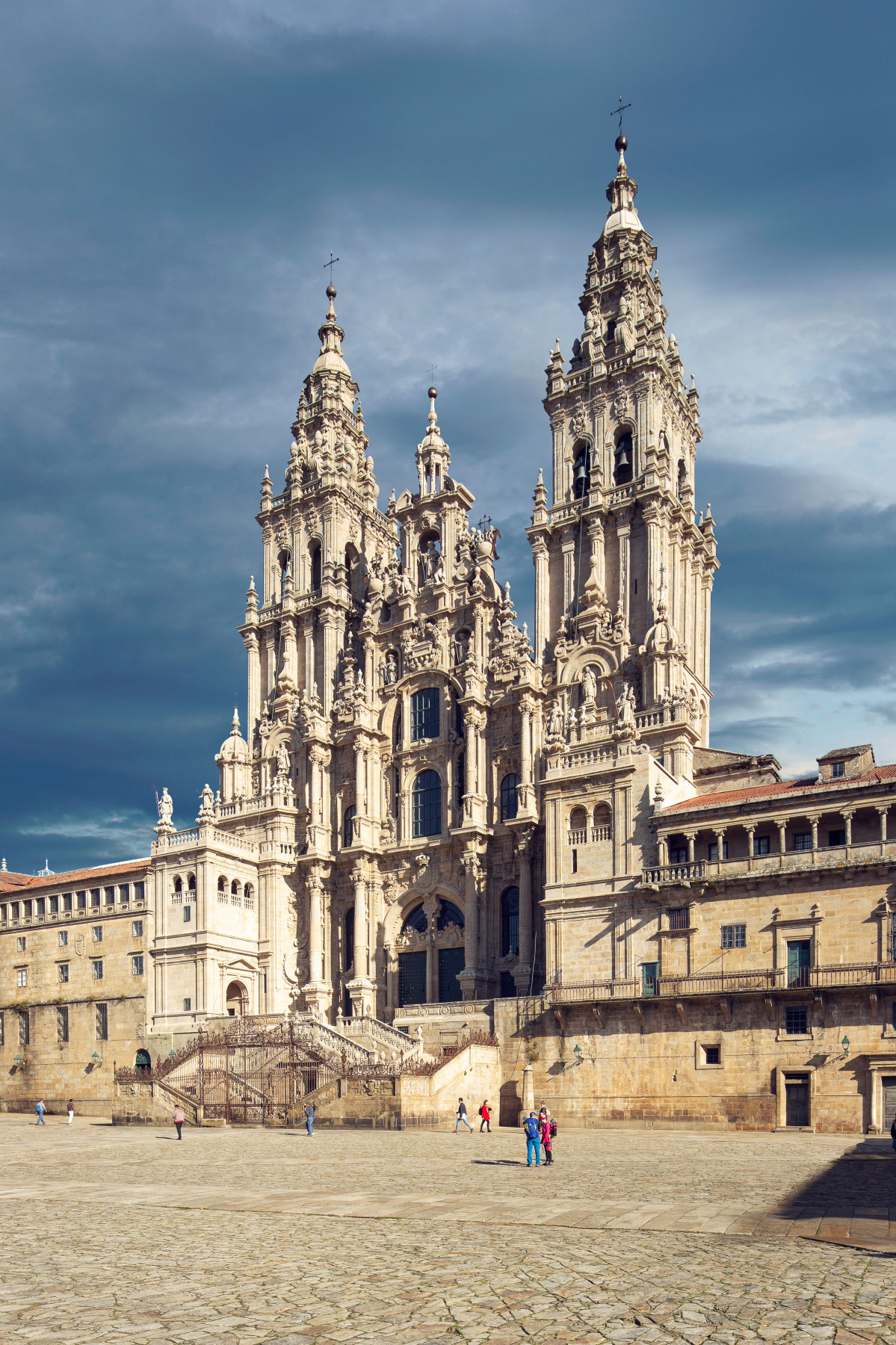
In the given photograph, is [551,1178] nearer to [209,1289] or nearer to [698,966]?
[209,1289]

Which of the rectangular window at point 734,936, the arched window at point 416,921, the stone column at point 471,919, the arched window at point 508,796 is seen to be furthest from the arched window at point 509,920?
the rectangular window at point 734,936

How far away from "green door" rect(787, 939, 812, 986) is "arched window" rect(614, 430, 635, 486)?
30388 millimetres

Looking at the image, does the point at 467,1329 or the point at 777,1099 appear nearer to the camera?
the point at 467,1329

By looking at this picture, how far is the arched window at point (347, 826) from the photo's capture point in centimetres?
6881

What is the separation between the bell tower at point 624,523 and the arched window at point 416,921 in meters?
14.6

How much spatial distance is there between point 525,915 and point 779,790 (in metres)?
17.2

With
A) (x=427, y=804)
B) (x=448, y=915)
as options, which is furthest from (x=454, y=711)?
(x=448, y=915)

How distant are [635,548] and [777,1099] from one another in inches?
1216

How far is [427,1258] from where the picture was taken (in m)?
16.2

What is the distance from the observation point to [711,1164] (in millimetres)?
28500

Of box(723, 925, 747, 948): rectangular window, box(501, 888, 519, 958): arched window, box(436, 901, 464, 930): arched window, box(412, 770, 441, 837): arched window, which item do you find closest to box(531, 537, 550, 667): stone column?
box(412, 770, 441, 837): arched window

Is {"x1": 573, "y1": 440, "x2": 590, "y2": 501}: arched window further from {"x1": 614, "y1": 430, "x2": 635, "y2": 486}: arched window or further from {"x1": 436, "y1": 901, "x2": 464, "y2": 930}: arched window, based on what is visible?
{"x1": 436, "y1": 901, "x2": 464, "y2": 930}: arched window

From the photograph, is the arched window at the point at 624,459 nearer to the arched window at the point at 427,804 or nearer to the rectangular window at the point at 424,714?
the rectangular window at the point at 424,714

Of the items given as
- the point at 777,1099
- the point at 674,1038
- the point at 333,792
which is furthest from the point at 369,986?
the point at 777,1099
